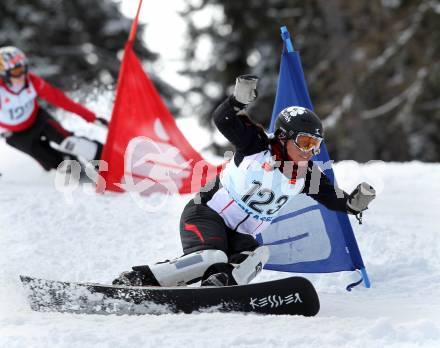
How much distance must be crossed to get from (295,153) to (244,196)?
420 mm

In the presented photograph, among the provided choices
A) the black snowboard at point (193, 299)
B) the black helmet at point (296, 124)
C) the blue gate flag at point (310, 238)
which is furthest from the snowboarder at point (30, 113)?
the black snowboard at point (193, 299)

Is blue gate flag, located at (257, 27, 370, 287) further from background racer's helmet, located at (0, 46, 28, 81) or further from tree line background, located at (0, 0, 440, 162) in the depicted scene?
tree line background, located at (0, 0, 440, 162)

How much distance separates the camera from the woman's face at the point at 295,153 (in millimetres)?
4289

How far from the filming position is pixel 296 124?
427 cm

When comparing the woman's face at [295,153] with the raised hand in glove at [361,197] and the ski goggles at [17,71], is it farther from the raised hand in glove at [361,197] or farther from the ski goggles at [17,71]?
the ski goggles at [17,71]

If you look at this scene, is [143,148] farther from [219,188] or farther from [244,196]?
[244,196]

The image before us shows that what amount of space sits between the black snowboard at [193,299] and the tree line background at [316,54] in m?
12.6

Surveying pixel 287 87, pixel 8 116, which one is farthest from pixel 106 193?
pixel 287 87

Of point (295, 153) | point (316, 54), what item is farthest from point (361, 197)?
point (316, 54)

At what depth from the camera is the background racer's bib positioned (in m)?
4.32

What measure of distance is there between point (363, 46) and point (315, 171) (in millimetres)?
13051

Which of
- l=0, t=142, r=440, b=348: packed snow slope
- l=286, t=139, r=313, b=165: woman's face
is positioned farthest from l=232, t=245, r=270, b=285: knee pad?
l=286, t=139, r=313, b=165: woman's face

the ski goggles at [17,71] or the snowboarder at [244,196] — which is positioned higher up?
the ski goggles at [17,71]

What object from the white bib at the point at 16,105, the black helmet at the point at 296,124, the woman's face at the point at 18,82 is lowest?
the black helmet at the point at 296,124
